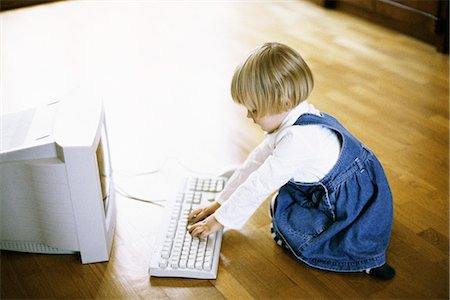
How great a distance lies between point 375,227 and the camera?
1.62 meters

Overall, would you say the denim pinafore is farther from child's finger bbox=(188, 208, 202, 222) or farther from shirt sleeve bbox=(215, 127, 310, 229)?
child's finger bbox=(188, 208, 202, 222)

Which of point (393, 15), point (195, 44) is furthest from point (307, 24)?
point (195, 44)

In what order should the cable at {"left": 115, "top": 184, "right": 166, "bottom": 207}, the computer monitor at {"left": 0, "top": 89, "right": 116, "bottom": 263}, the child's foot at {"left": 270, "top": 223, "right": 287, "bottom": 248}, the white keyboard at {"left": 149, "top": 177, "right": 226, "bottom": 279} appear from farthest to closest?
the cable at {"left": 115, "top": 184, "right": 166, "bottom": 207}
the child's foot at {"left": 270, "top": 223, "right": 287, "bottom": 248}
the white keyboard at {"left": 149, "top": 177, "right": 226, "bottom": 279}
the computer monitor at {"left": 0, "top": 89, "right": 116, "bottom": 263}

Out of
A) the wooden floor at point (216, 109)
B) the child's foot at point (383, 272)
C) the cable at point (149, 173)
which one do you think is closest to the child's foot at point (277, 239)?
the wooden floor at point (216, 109)

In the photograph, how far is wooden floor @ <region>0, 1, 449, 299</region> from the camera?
1.58 meters

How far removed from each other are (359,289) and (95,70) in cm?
177

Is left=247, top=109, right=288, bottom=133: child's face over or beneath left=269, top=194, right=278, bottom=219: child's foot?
over

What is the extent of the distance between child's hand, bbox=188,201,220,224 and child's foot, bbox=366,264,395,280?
0.45 meters

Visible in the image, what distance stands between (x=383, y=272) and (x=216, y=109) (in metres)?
1.10

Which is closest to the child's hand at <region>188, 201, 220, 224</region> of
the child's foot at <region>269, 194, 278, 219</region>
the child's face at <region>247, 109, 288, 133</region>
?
the child's foot at <region>269, 194, 278, 219</region>

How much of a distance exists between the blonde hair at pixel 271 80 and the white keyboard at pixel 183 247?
0.39 meters

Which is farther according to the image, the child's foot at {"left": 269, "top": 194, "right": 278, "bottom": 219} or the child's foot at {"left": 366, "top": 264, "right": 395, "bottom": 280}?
the child's foot at {"left": 269, "top": 194, "right": 278, "bottom": 219}

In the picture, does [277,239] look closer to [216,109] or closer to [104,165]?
[104,165]

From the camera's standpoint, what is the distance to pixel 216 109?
2.46 metres
